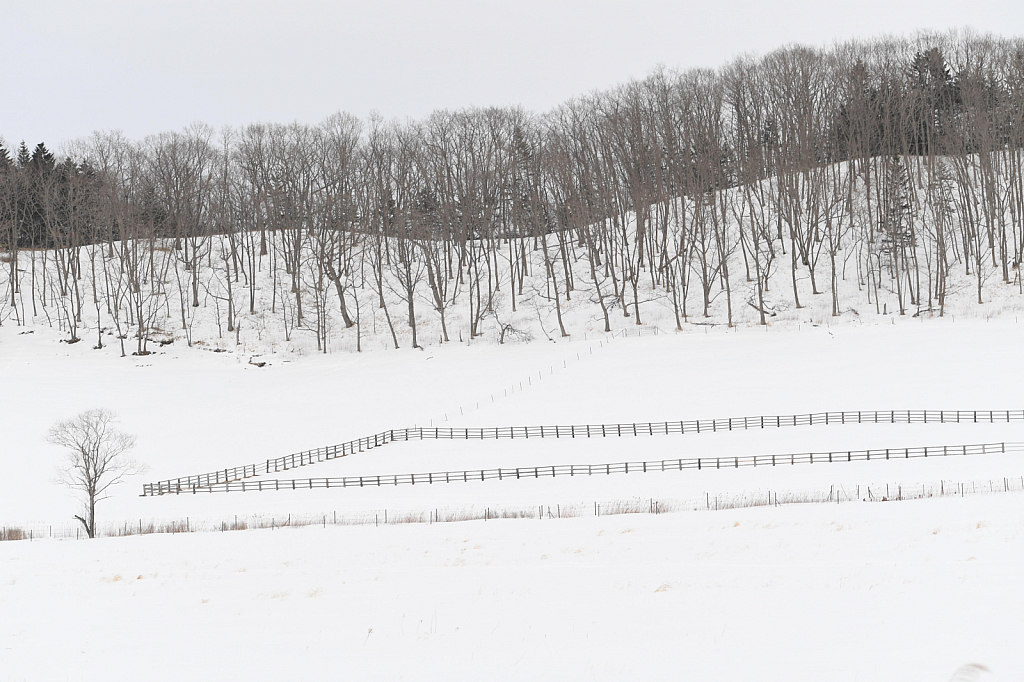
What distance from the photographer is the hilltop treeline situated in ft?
219

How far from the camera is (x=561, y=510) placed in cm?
2597

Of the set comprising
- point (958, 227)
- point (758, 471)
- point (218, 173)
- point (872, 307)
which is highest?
point (218, 173)

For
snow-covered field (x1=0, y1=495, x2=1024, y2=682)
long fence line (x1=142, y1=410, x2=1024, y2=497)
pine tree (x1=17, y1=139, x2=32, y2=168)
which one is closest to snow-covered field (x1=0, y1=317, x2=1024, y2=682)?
snow-covered field (x1=0, y1=495, x2=1024, y2=682)

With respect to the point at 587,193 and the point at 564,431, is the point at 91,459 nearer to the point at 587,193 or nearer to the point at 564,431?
the point at 564,431

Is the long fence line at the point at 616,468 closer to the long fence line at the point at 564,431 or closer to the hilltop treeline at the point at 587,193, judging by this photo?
the long fence line at the point at 564,431

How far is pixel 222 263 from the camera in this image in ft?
267

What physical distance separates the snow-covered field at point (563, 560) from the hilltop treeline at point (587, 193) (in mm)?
21534

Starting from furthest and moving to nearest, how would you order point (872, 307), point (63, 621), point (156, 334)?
point (156, 334)
point (872, 307)
point (63, 621)

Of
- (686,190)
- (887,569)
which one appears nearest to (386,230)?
(686,190)

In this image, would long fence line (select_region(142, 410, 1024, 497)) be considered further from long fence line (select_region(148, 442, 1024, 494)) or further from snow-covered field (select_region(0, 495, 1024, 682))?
snow-covered field (select_region(0, 495, 1024, 682))

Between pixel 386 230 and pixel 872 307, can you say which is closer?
pixel 872 307

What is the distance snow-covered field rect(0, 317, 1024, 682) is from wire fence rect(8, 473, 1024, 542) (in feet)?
3.56

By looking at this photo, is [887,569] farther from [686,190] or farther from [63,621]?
[686,190]

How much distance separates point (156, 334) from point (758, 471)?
5309cm
